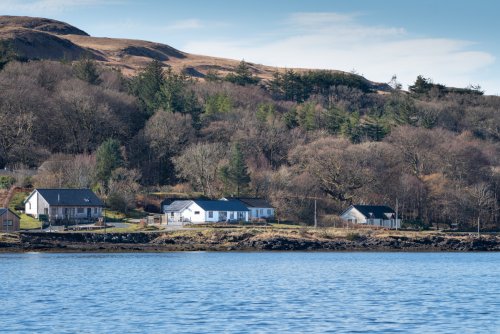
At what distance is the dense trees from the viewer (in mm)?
114188

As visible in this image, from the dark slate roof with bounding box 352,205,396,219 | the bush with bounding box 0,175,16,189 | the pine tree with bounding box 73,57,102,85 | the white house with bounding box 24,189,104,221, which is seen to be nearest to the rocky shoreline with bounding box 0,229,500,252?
the dark slate roof with bounding box 352,205,396,219

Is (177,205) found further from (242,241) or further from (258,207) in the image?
(242,241)

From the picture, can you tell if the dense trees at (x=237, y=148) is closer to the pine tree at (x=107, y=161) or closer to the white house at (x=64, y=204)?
the pine tree at (x=107, y=161)

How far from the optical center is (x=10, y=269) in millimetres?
66688

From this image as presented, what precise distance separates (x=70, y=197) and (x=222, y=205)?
1720cm

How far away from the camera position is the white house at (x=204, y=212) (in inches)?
4129

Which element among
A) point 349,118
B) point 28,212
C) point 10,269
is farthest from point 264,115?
point 10,269

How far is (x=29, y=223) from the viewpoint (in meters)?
96.8

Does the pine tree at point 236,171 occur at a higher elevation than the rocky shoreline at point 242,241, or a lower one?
higher

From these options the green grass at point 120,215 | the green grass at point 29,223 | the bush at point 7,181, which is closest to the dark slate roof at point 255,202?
the green grass at point 120,215

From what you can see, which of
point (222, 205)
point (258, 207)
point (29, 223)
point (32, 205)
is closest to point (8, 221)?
point (29, 223)

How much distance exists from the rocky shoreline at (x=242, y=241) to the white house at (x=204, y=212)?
1083cm

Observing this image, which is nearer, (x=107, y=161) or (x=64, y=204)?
(x=64, y=204)

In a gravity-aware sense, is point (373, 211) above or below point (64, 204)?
below
